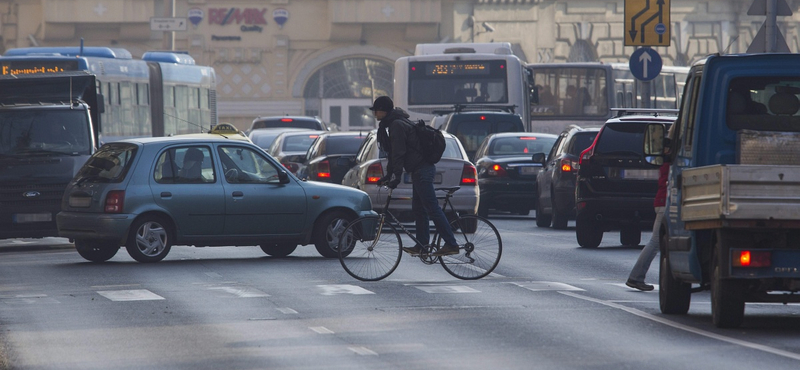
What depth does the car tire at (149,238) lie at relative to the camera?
16.5 m

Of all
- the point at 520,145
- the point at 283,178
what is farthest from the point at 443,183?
the point at 520,145

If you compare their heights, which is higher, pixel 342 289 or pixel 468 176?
pixel 468 176

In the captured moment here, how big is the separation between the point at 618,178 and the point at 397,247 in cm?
511

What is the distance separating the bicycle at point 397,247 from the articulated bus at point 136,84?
626 inches

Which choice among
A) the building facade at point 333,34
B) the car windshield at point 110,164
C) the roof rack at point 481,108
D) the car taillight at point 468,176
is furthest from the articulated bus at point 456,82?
the building facade at point 333,34

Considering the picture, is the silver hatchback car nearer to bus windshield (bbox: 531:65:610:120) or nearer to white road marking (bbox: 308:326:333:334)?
white road marking (bbox: 308:326:333:334)

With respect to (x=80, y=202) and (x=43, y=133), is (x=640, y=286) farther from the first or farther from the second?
(x=43, y=133)

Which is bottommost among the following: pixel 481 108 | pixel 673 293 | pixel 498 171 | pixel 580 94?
pixel 673 293

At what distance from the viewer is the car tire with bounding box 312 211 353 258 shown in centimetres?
1712

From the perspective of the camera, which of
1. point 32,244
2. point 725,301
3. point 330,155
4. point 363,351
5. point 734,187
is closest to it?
point 363,351

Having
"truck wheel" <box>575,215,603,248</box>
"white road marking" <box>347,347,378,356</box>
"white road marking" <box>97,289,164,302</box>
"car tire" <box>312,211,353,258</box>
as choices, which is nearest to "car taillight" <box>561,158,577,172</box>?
"truck wheel" <box>575,215,603,248</box>

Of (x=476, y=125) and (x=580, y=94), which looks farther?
(x=580, y=94)

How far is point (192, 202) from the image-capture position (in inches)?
655

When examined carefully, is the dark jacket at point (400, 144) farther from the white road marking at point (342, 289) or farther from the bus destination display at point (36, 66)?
the bus destination display at point (36, 66)
